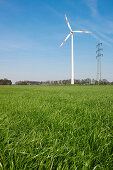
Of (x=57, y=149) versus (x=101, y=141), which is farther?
(x=101, y=141)

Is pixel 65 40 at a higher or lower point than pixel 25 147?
higher

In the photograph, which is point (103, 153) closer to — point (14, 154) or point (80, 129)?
point (80, 129)

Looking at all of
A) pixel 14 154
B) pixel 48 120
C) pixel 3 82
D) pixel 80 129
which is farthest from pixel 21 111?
pixel 3 82

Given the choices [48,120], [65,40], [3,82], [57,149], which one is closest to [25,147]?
[57,149]

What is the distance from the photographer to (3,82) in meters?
59.0

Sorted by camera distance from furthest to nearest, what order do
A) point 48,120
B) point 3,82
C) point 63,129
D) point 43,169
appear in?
point 3,82 < point 48,120 < point 63,129 < point 43,169

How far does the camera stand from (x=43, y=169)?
105 cm

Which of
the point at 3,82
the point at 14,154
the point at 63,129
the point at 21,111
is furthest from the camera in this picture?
the point at 3,82

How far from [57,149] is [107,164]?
0.45 m

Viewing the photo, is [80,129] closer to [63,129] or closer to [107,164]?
[63,129]

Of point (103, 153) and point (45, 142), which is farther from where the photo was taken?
→ point (45, 142)

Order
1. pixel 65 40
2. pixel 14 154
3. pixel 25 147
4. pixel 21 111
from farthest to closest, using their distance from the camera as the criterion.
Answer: pixel 65 40 < pixel 21 111 < pixel 25 147 < pixel 14 154

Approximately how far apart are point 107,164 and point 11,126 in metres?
1.40

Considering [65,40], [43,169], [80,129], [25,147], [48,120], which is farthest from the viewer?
[65,40]
